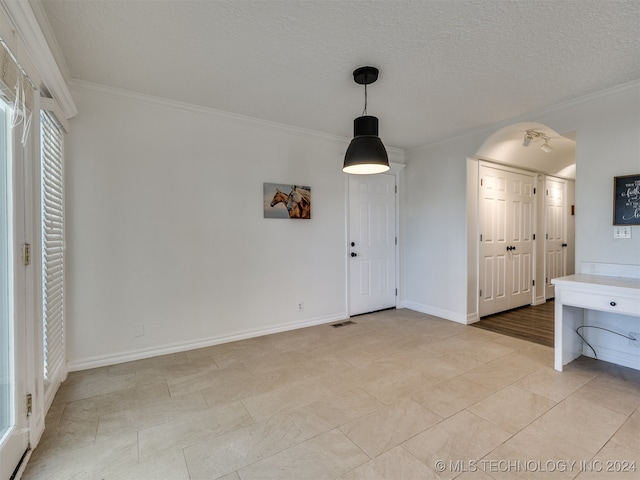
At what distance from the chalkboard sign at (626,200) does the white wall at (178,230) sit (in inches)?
114

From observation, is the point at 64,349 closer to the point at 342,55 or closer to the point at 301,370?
the point at 301,370

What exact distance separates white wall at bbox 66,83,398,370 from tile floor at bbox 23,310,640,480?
15.7 inches

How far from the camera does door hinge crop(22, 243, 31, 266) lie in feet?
5.37

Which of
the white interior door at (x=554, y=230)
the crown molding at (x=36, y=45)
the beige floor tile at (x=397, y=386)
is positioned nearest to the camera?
the crown molding at (x=36, y=45)

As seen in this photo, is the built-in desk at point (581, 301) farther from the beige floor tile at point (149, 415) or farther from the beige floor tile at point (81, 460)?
the beige floor tile at point (81, 460)

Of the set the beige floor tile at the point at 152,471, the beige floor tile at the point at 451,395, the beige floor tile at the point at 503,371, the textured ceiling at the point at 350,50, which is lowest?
the beige floor tile at the point at 152,471

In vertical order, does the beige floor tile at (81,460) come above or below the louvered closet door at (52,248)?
below

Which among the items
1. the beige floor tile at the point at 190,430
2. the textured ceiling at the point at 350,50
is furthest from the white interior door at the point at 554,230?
the beige floor tile at the point at 190,430

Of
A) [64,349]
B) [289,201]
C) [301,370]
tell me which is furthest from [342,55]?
[64,349]

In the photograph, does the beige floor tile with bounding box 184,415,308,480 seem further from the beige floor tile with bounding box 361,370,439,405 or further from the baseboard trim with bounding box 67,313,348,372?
the baseboard trim with bounding box 67,313,348,372

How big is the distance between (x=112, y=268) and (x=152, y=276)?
33cm

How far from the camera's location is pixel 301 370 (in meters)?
2.67

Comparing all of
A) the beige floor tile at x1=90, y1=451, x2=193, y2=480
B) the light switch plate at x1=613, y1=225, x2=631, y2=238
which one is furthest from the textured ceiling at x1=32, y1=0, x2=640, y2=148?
the beige floor tile at x1=90, y1=451, x2=193, y2=480

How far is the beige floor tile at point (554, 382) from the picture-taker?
2.25 m
